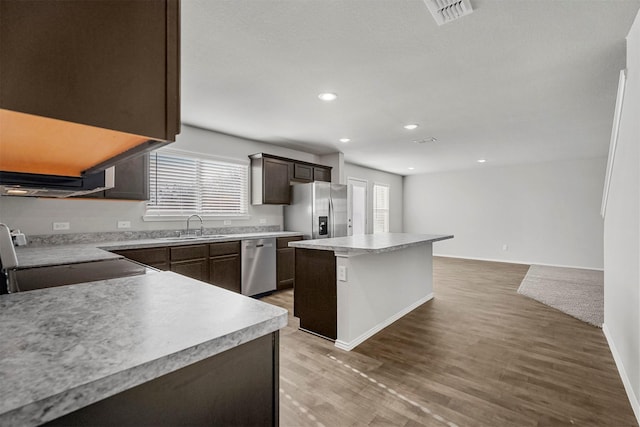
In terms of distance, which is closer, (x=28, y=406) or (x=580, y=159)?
(x=28, y=406)

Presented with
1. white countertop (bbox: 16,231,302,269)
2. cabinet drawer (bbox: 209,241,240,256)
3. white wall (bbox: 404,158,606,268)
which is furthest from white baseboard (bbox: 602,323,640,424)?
white wall (bbox: 404,158,606,268)

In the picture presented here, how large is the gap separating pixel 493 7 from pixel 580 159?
656 centimetres

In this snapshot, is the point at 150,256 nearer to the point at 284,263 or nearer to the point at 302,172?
the point at 284,263

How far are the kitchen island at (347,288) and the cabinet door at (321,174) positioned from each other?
263cm

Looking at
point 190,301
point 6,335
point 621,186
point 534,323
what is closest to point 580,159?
point 534,323

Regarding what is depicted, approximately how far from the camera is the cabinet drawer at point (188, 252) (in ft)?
11.0

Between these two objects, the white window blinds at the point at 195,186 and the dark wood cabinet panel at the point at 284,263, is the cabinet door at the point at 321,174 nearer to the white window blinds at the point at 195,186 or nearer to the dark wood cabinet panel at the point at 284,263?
the white window blinds at the point at 195,186

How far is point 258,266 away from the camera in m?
4.23

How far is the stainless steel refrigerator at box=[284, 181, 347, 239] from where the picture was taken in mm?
4941

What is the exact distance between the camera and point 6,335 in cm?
70

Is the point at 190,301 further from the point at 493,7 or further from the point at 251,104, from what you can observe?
the point at 251,104

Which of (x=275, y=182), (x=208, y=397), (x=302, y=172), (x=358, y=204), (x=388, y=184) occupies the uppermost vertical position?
(x=388, y=184)

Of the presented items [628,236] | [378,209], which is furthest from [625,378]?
[378,209]

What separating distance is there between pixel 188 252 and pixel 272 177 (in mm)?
1860
